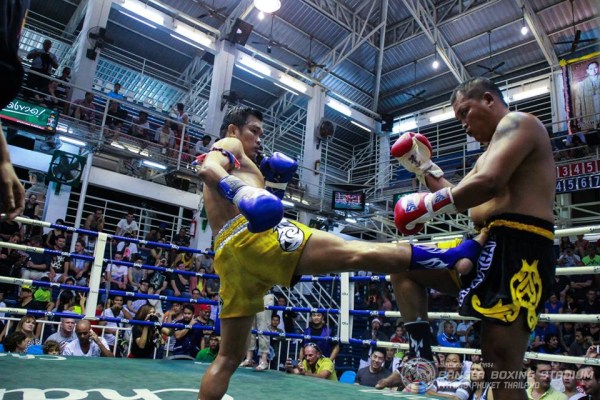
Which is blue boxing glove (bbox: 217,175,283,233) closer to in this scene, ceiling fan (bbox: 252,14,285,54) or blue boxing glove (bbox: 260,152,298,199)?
blue boxing glove (bbox: 260,152,298,199)

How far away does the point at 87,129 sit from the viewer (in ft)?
28.2

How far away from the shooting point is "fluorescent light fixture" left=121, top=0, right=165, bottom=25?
10016 mm

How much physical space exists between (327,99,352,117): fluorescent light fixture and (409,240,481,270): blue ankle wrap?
12226mm

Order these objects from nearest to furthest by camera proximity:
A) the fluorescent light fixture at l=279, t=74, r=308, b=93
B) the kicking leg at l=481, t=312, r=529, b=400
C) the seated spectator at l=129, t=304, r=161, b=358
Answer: the kicking leg at l=481, t=312, r=529, b=400, the seated spectator at l=129, t=304, r=161, b=358, the fluorescent light fixture at l=279, t=74, r=308, b=93

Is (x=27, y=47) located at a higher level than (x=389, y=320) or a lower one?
higher

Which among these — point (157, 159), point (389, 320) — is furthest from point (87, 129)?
point (389, 320)

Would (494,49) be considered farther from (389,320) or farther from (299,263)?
(299,263)

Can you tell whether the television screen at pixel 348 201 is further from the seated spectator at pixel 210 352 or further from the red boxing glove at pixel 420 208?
the red boxing glove at pixel 420 208

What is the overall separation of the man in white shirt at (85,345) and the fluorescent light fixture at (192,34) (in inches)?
326

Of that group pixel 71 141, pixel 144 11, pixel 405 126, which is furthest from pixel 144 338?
pixel 405 126

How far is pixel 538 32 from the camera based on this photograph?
11477mm

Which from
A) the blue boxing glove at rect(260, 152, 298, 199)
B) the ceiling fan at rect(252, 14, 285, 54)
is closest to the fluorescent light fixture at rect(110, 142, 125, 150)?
the ceiling fan at rect(252, 14, 285, 54)

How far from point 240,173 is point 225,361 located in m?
0.81

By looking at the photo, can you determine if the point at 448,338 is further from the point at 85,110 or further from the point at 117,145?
the point at 85,110
